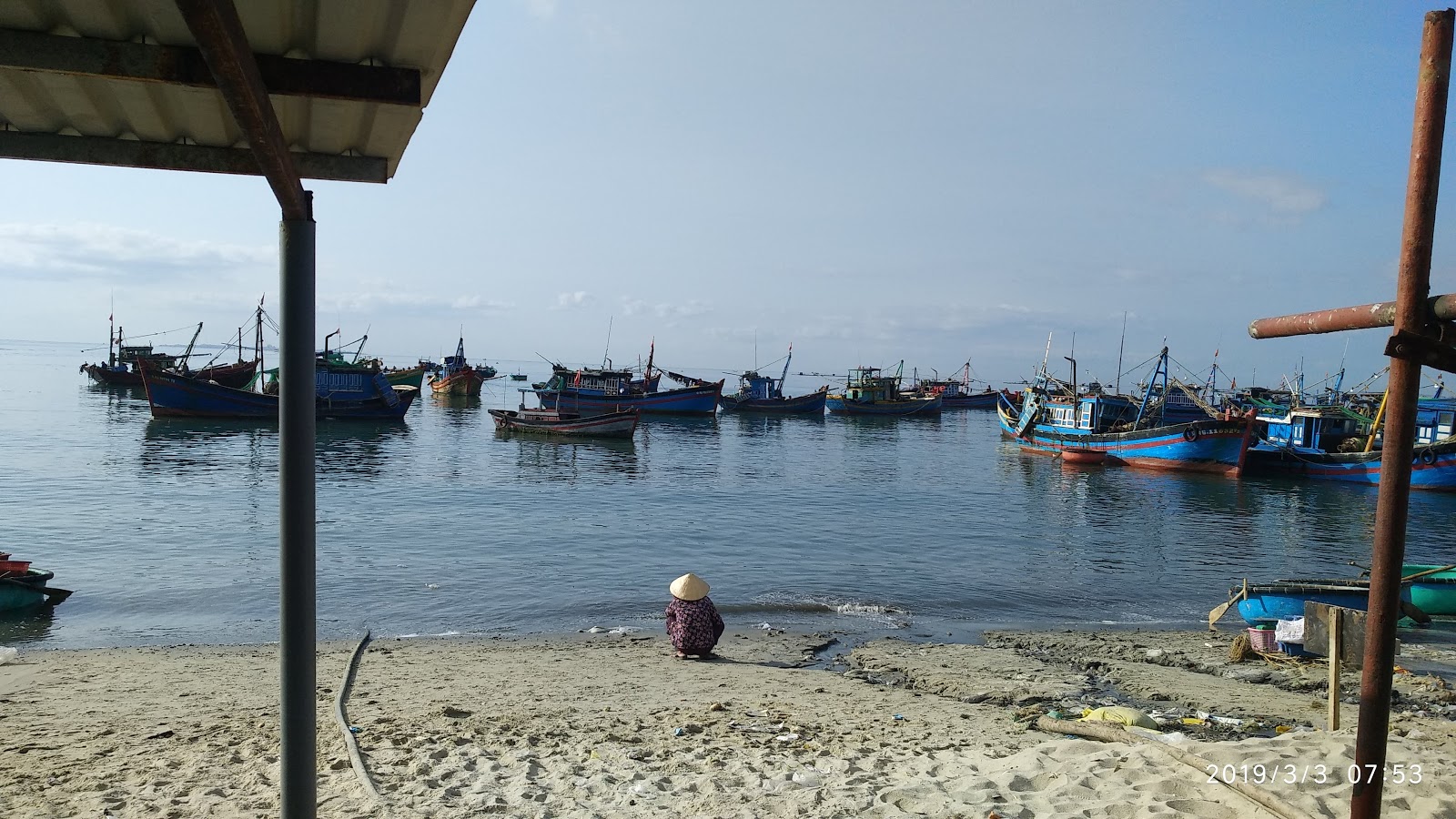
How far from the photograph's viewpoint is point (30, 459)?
30812 millimetres

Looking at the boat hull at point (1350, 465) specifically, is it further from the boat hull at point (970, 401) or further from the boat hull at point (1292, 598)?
the boat hull at point (970, 401)

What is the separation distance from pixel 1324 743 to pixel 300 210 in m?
6.47

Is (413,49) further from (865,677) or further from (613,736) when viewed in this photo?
(865,677)

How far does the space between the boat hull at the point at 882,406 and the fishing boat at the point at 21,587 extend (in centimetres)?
6321

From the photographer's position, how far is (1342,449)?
36.8 meters

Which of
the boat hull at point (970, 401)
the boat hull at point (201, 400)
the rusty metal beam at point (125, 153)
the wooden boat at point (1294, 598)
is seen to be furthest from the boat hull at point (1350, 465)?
the boat hull at point (970, 401)

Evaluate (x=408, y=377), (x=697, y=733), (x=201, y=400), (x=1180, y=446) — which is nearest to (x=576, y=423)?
(x=201, y=400)

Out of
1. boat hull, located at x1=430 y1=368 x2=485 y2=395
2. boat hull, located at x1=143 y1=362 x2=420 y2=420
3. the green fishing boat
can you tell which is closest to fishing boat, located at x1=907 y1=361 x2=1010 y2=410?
boat hull, located at x1=430 y1=368 x2=485 y2=395

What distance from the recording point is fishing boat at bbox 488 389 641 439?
44.3 m

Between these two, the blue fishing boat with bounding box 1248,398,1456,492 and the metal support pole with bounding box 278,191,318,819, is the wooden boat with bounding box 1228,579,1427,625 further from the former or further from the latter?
the blue fishing boat with bounding box 1248,398,1456,492

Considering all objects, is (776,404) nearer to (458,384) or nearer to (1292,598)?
(458,384)

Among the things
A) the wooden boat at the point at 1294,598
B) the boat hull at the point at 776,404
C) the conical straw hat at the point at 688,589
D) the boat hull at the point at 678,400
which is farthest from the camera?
the boat hull at the point at 776,404

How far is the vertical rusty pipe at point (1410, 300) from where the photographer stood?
3160mm

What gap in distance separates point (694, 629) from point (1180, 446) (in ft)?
106
